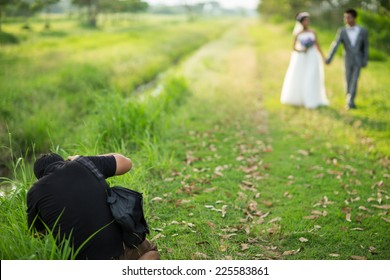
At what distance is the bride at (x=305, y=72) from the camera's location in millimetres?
12242

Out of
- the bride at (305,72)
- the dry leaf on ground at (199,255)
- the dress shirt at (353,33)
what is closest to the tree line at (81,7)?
the bride at (305,72)

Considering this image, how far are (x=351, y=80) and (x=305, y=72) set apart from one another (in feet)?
4.35

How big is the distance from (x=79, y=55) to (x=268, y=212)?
54.2 ft

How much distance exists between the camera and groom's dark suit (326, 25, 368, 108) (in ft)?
37.3

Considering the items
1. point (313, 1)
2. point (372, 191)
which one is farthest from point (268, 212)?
point (313, 1)

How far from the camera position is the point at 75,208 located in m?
3.86

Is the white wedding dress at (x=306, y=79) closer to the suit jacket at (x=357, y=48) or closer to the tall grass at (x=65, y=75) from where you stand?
the suit jacket at (x=357, y=48)

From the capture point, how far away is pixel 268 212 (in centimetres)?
631

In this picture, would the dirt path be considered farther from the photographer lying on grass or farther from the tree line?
the tree line

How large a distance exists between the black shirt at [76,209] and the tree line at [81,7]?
1742cm

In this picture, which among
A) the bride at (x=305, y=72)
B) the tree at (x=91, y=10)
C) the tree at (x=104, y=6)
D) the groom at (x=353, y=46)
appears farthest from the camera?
the tree at (x=91, y=10)

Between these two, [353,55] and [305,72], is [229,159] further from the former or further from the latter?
[305,72]

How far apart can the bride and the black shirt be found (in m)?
9.28

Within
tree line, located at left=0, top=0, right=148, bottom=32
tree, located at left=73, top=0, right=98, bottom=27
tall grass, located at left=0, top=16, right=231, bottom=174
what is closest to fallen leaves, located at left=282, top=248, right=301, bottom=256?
tall grass, located at left=0, top=16, right=231, bottom=174
